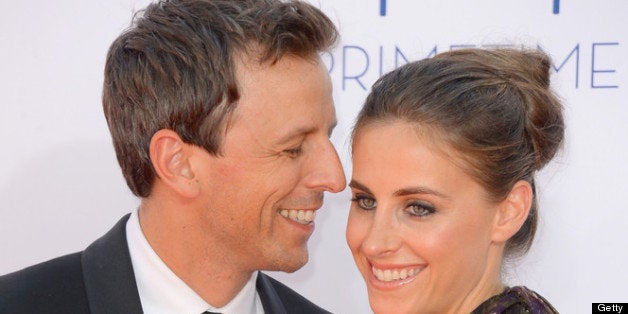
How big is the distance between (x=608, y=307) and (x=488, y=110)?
1141mm

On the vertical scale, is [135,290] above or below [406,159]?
below

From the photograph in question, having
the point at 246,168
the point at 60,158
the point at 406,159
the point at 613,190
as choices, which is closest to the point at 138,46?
the point at 246,168

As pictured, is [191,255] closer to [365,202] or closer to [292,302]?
[292,302]

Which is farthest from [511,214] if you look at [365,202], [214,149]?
[214,149]

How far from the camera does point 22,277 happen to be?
7.95 ft

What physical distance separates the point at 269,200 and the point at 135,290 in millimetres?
383

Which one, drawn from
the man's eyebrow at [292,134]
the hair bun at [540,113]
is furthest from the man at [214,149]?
the hair bun at [540,113]

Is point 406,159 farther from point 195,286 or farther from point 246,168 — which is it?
point 195,286

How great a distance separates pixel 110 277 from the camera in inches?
94.7

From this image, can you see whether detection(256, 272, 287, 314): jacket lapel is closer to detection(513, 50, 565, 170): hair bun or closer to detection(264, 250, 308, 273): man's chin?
detection(264, 250, 308, 273): man's chin

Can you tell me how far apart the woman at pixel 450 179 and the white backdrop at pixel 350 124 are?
2.02 feet

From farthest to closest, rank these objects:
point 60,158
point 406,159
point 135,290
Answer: point 60,158 < point 135,290 < point 406,159

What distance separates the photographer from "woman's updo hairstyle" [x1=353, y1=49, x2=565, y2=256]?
85.7 inches

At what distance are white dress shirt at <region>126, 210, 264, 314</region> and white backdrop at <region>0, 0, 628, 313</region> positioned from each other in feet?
2.62
